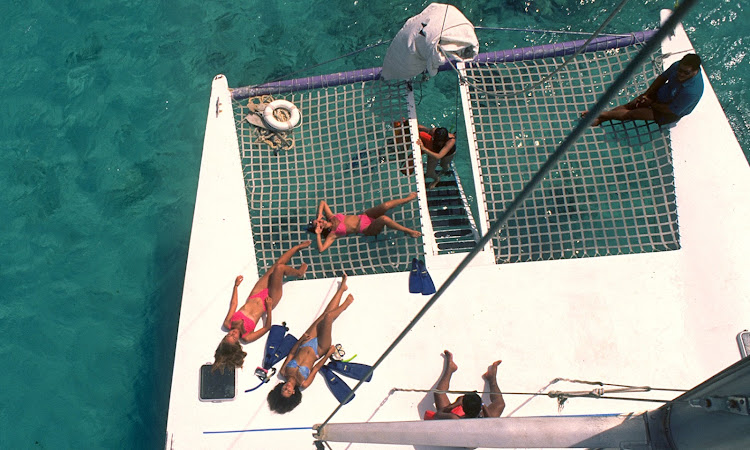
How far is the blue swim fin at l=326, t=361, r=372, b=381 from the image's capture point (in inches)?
188

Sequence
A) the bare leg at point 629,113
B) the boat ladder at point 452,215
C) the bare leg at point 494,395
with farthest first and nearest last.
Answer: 1. the boat ladder at point 452,215
2. the bare leg at point 629,113
3. the bare leg at point 494,395

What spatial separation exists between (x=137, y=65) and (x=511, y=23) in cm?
516

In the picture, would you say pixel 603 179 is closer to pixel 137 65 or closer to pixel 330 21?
pixel 330 21

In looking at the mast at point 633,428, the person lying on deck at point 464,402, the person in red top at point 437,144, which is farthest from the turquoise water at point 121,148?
the mast at point 633,428

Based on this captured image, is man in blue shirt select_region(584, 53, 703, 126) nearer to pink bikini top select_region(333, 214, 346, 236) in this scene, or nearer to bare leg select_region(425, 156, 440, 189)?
bare leg select_region(425, 156, 440, 189)

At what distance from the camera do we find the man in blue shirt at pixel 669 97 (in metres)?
4.62

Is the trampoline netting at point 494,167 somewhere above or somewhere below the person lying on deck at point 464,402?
above

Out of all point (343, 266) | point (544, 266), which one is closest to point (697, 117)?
point (544, 266)

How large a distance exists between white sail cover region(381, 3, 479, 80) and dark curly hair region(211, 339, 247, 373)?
3.09 metres

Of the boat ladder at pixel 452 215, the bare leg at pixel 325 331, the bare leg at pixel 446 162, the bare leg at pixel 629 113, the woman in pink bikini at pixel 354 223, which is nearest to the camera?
the bare leg at pixel 325 331

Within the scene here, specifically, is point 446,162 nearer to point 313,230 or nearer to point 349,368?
point 313,230

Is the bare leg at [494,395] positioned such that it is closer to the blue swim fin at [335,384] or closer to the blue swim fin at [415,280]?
the blue swim fin at [415,280]

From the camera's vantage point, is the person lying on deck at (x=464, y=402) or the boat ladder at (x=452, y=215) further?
the boat ladder at (x=452, y=215)

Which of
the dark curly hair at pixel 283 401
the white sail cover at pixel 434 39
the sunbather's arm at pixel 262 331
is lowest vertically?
the dark curly hair at pixel 283 401
